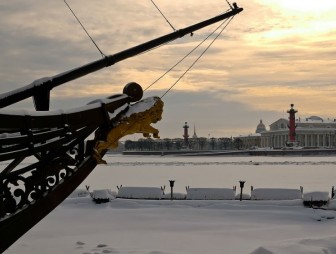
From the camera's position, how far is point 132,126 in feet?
22.9

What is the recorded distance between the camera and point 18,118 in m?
5.50

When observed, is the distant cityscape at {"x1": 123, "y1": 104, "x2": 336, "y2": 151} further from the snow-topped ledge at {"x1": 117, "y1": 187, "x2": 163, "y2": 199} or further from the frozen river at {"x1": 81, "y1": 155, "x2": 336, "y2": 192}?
the snow-topped ledge at {"x1": 117, "y1": 187, "x2": 163, "y2": 199}

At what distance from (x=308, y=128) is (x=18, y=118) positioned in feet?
367

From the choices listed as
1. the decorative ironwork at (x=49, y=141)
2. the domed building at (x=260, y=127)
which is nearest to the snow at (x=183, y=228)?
the decorative ironwork at (x=49, y=141)

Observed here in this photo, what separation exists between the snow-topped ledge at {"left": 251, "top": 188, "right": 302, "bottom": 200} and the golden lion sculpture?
963 centimetres

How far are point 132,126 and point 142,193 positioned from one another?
33.3ft

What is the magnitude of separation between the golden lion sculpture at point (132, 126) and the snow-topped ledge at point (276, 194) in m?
9.63

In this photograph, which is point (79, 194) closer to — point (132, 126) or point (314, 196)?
point (314, 196)

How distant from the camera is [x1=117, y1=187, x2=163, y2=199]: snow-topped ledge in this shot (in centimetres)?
1669

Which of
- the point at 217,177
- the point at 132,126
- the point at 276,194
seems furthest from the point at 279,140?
the point at 132,126

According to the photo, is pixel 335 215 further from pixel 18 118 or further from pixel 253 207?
pixel 18 118

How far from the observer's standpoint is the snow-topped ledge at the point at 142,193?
1669 cm

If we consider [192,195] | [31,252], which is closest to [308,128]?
[192,195]

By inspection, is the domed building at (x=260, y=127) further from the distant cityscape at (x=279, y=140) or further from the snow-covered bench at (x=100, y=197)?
the snow-covered bench at (x=100, y=197)
